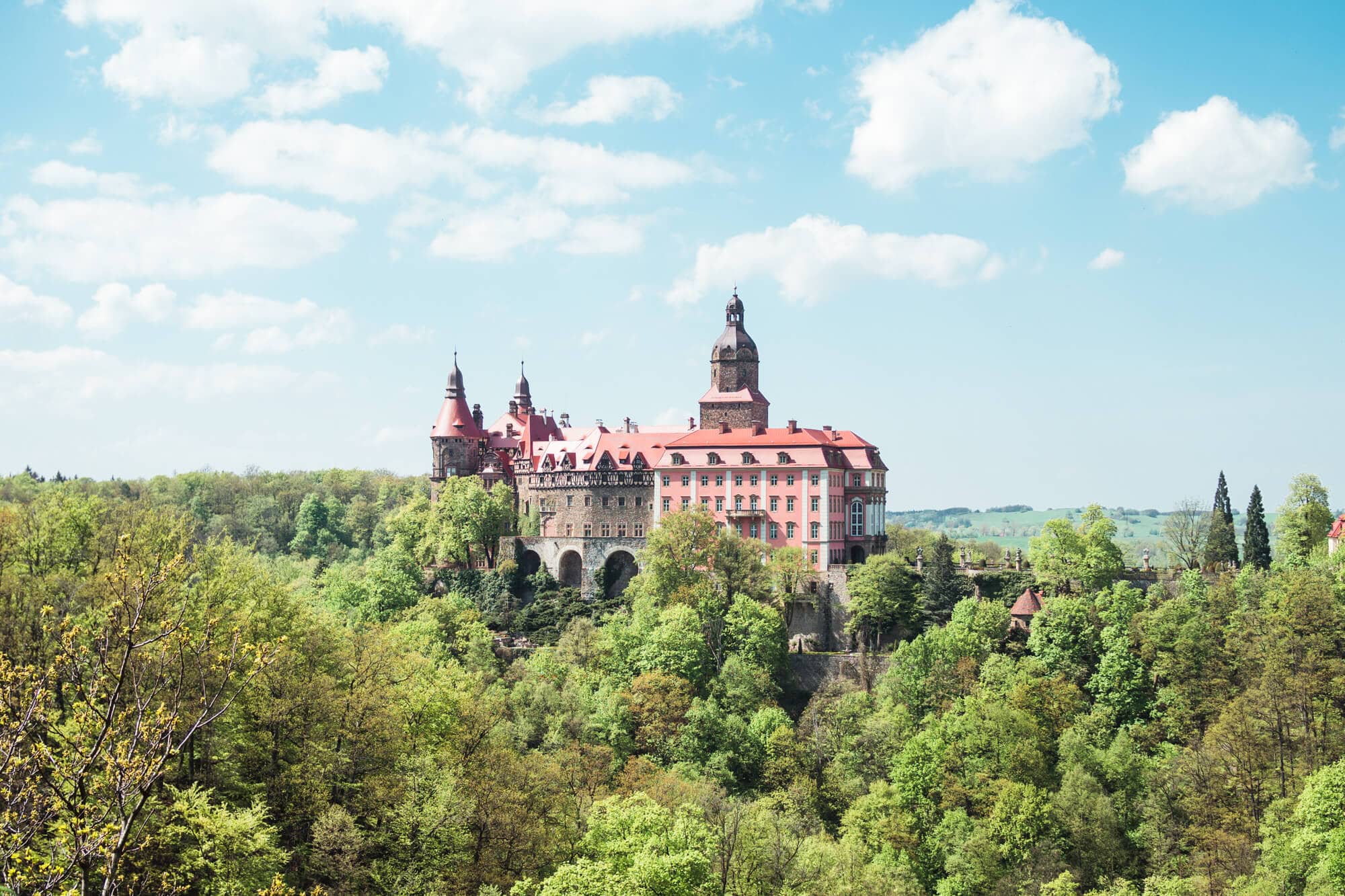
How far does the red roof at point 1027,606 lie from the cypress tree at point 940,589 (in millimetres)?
3092

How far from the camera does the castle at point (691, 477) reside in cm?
6725

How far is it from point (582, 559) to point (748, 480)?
37.3 ft

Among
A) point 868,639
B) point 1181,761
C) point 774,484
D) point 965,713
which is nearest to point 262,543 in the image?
point 774,484

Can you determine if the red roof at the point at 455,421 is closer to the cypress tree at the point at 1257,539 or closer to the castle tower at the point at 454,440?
→ the castle tower at the point at 454,440

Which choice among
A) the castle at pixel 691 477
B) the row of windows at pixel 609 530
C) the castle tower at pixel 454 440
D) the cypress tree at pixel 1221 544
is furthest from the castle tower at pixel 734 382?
the cypress tree at pixel 1221 544

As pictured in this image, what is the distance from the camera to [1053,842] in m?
43.0

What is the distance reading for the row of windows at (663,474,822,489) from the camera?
6675 centimetres

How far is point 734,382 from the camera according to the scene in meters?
76.7

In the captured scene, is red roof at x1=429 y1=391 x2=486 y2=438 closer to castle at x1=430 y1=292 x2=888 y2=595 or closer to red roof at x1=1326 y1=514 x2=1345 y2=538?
castle at x1=430 y1=292 x2=888 y2=595

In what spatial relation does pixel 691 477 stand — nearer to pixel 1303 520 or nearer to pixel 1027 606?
pixel 1027 606

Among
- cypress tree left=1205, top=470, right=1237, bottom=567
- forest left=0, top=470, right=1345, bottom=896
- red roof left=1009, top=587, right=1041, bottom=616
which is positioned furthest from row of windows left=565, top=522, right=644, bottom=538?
cypress tree left=1205, top=470, right=1237, bottom=567

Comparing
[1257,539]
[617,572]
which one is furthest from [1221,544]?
[617,572]

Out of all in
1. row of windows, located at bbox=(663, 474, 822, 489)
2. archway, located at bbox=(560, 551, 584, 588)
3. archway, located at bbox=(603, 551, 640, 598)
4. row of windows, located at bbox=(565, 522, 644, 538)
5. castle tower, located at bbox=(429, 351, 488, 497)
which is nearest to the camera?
row of windows, located at bbox=(663, 474, 822, 489)

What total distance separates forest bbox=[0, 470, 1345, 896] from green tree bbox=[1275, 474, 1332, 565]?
0.15 m
